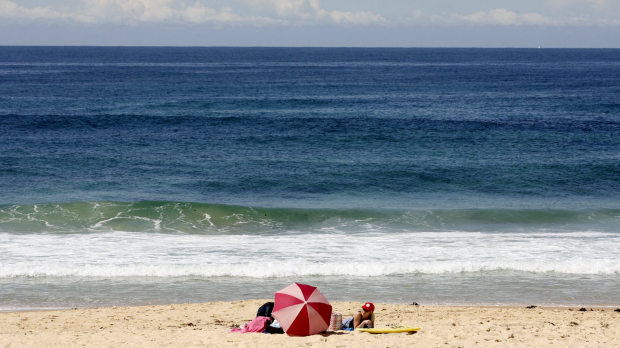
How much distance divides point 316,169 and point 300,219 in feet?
26.2

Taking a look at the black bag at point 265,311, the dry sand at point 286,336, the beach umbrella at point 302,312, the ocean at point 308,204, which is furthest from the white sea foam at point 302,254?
the beach umbrella at point 302,312

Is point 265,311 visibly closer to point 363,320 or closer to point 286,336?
point 286,336

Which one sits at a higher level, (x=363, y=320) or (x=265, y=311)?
(x=265, y=311)

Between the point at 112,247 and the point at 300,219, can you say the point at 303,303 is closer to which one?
the point at 112,247

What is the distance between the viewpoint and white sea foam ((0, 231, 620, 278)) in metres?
19.3

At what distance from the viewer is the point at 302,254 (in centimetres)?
2136

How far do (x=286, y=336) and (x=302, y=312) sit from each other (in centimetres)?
63

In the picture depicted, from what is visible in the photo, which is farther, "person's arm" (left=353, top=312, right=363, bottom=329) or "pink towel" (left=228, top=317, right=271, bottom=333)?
"person's arm" (left=353, top=312, right=363, bottom=329)

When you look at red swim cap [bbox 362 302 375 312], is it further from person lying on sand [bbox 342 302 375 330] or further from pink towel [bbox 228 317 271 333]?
pink towel [bbox 228 317 271 333]

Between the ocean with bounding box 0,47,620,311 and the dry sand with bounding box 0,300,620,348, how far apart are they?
134cm

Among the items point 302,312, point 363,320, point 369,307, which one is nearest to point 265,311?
point 302,312

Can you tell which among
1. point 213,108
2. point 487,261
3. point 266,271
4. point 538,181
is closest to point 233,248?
point 266,271

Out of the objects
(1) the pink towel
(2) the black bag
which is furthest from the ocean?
(1) the pink towel

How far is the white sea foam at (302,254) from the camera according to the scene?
19312 mm
